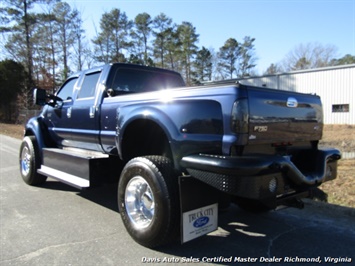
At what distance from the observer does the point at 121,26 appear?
45594mm

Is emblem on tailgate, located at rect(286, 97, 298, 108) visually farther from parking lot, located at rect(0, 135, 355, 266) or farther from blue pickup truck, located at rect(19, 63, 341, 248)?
parking lot, located at rect(0, 135, 355, 266)

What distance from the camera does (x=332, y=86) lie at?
2544 centimetres

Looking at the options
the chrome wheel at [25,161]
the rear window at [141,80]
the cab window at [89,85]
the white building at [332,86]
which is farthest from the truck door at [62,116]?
the white building at [332,86]

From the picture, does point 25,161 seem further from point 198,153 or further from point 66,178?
point 198,153

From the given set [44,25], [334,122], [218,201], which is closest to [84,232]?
[218,201]

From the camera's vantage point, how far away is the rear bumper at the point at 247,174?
9.48ft

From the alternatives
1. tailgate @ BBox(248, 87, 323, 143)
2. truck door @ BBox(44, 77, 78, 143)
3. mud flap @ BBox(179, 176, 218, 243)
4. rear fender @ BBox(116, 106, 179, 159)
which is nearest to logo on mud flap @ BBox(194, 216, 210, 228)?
mud flap @ BBox(179, 176, 218, 243)

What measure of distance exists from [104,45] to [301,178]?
144 ft

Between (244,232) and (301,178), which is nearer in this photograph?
(301,178)

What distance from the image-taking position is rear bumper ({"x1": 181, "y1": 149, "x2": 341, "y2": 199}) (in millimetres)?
2889

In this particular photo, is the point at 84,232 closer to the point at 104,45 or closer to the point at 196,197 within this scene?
the point at 196,197

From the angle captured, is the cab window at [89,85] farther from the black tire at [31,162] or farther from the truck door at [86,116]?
the black tire at [31,162]

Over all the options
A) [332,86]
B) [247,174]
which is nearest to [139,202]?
[247,174]

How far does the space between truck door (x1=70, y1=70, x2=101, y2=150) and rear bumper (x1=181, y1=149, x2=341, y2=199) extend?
212cm
